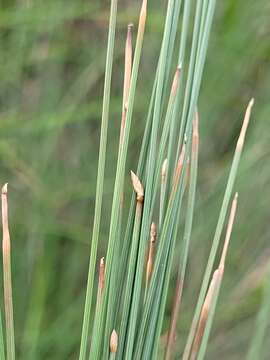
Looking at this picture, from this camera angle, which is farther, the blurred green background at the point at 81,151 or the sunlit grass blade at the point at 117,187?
the blurred green background at the point at 81,151

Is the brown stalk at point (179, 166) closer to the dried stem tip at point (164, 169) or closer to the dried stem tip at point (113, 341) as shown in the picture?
the dried stem tip at point (164, 169)

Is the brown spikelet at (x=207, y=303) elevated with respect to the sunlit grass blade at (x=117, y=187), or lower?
lower

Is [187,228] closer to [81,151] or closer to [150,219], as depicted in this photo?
[150,219]

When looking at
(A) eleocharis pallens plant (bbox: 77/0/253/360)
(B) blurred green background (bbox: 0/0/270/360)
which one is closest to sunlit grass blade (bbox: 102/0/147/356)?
(A) eleocharis pallens plant (bbox: 77/0/253/360)

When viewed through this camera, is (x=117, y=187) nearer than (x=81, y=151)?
Yes

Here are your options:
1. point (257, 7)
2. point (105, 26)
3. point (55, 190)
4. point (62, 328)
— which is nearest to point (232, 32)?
point (257, 7)

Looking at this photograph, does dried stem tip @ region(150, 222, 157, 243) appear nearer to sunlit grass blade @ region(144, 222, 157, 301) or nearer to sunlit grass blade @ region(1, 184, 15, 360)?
sunlit grass blade @ region(144, 222, 157, 301)

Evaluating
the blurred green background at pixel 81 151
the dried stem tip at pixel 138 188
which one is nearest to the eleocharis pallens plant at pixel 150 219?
the dried stem tip at pixel 138 188

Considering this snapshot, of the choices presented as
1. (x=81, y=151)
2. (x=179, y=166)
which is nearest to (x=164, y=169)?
(x=179, y=166)
